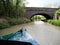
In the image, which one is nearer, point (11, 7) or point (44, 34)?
point (44, 34)

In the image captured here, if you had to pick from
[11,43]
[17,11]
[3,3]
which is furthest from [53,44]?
[17,11]

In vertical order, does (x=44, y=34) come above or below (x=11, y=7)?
below

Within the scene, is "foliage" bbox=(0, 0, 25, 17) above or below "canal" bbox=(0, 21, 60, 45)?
above

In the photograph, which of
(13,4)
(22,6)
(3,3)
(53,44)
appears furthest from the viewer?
(22,6)

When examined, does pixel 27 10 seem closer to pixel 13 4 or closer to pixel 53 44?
pixel 13 4

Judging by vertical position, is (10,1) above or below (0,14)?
above

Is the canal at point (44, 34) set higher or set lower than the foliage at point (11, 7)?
lower

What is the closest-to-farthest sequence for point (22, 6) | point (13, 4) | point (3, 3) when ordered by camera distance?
point (3, 3) < point (13, 4) < point (22, 6)

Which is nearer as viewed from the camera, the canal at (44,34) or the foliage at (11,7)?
the canal at (44,34)

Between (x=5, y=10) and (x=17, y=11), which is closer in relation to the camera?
(x=5, y=10)

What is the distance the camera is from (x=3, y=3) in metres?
38.6

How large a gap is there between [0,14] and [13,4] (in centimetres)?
368

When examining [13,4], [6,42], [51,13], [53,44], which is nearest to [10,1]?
[13,4]

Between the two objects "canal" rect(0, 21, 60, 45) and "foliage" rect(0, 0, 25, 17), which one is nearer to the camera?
"canal" rect(0, 21, 60, 45)
